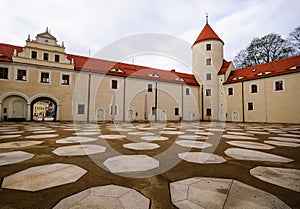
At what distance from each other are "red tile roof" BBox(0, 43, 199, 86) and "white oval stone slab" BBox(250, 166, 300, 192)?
61.1ft

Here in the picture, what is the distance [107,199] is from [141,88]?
66.1 feet

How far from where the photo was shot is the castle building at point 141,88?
1602 centimetres

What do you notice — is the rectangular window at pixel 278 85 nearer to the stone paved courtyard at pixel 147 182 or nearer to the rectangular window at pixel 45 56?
the stone paved courtyard at pixel 147 182

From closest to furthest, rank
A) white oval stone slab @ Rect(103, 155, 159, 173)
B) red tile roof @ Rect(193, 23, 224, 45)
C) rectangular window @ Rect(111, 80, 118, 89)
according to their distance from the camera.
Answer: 1. white oval stone slab @ Rect(103, 155, 159, 173)
2. rectangular window @ Rect(111, 80, 118, 89)
3. red tile roof @ Rect(193, 23, 224, 45)

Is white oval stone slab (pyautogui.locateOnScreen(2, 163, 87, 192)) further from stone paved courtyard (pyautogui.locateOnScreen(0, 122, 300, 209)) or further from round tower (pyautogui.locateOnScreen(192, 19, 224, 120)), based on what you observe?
round tower (pyautogui.locateOnScreen(192, 19, 224, 120))

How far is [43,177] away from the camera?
5.90 feet

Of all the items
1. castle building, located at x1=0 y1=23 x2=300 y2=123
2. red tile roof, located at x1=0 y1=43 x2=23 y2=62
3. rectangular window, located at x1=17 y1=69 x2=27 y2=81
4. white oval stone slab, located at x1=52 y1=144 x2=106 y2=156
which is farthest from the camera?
castle building, located at x1=0 y1=23 x2=300 y2=123

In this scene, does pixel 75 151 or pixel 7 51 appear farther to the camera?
pixel 7 51

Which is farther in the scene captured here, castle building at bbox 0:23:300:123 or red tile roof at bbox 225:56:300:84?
red tile roof at bbox 225:56:300:84

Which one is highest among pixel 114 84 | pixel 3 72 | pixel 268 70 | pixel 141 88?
pixel 268 70

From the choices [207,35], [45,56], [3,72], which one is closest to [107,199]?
[3,72]

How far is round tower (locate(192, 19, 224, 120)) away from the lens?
23703 millimetres

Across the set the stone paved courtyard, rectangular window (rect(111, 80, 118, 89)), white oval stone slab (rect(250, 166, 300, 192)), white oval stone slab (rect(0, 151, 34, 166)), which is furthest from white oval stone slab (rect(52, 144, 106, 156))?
rectangular window (rect(111, 80, 118, 89))

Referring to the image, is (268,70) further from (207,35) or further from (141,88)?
(141,88)
